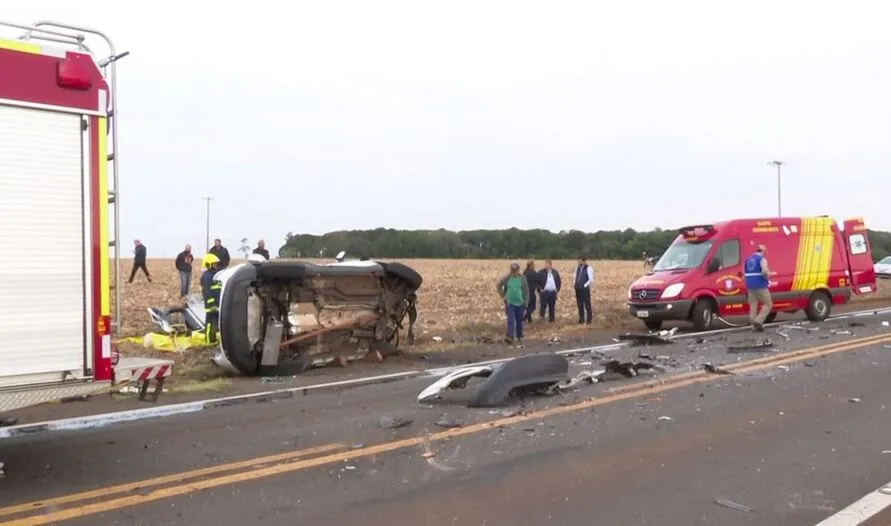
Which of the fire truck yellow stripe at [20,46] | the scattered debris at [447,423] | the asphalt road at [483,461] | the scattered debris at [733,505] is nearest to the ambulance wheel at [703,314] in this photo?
the asphalt road at [483,461]

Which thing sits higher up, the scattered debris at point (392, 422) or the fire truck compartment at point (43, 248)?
the fire truck compartment at point (43, 248)

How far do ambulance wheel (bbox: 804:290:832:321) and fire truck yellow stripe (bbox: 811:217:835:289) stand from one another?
0.76 feet

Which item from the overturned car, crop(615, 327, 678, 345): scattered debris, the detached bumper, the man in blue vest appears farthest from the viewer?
the detached bumper

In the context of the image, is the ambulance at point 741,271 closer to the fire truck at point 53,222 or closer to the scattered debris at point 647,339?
the scattered debris at point 647,339

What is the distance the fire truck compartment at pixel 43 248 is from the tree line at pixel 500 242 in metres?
86.4

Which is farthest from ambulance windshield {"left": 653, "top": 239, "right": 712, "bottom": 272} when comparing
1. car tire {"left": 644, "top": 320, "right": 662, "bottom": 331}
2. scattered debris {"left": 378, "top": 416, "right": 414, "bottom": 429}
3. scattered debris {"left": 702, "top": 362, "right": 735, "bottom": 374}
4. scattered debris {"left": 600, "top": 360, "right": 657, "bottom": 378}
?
scattered debris {"left": 378, "top": 416, "right": 414, "bottom": 429}

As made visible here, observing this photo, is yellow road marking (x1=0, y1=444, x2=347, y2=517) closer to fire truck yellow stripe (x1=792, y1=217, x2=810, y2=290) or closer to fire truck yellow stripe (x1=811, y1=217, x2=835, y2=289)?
fire truck yellow stripe (x1=792, y1=217, x2=810, y2=290)

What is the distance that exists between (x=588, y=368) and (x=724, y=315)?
7082 millimetres

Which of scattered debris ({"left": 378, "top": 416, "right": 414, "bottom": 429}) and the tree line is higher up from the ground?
the tree line

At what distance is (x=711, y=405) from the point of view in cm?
781

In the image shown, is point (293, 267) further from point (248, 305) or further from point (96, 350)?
point (96, 350)

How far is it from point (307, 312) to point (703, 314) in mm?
8608

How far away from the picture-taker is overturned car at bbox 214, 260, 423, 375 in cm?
1031

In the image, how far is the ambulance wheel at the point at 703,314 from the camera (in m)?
16.0
